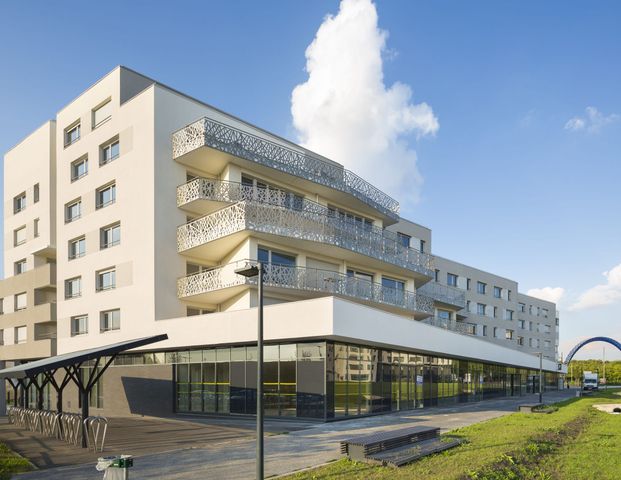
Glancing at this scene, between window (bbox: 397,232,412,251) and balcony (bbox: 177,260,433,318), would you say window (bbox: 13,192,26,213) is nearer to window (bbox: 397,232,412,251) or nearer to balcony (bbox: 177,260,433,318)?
balcony (bbox: 177,260,433,318)

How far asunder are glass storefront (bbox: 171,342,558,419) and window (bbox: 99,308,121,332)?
3758mm

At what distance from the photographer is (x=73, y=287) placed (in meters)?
33.4

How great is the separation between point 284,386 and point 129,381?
35.8 ft

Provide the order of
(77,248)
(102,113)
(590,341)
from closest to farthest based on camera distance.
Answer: (102,113) < (77,248) < (590,341)

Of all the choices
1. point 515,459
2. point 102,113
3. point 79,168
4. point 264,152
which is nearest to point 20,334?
point 79,168

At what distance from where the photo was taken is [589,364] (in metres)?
109

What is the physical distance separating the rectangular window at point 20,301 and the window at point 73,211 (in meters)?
9.20

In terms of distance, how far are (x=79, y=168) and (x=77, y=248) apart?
5063 millimetres

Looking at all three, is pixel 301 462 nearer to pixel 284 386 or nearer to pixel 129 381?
pixel 284 386

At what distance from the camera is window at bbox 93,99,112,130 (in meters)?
31.8

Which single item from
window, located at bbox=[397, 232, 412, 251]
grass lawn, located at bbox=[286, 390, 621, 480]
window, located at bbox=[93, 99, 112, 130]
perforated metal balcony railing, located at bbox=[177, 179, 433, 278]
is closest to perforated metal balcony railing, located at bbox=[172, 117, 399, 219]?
perforated metal balcony railing, located at bbox=[177, 179, 433, 278]

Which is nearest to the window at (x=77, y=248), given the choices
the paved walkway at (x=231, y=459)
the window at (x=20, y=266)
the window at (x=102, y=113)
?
the window at (x=102, y=113)

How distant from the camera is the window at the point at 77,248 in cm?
3272

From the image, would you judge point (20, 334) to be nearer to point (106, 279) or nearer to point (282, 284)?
point (106, 279)
